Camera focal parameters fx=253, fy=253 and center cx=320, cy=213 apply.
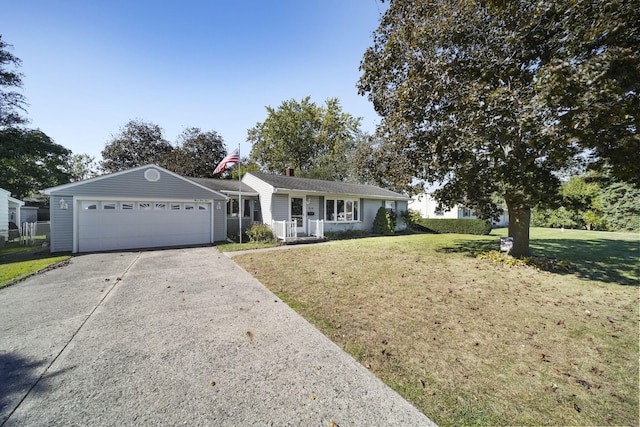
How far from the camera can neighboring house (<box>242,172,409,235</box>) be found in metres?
14.8

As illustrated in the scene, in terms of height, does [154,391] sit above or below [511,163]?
below

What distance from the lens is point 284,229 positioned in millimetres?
13375

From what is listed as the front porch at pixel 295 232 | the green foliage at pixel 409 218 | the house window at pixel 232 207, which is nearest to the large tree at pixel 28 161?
the house window at pixel 232 207

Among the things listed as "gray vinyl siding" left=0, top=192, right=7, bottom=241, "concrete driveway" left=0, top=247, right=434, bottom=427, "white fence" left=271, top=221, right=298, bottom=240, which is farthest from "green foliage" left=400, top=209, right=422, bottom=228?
"gray vinyl siding" left=0, top=192, right=7, bottom=241

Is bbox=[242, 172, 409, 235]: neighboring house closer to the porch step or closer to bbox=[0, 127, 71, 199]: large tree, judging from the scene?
the porch step

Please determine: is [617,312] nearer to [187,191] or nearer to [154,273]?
[154,273]

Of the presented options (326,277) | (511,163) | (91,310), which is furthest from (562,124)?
(91,310)

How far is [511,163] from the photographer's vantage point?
25.7 ft

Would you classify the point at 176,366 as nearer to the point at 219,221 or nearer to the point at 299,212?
the point at 219,221

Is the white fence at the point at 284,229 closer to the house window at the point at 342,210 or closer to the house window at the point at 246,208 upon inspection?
the house window at the point at 246,208

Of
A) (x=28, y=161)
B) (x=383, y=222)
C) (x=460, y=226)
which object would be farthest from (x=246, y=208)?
(x=28, y=161)

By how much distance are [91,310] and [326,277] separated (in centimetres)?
495

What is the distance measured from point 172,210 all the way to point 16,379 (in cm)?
1094

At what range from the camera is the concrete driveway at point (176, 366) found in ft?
7.53
